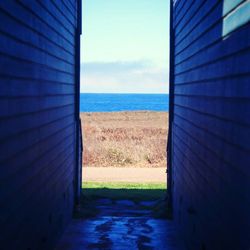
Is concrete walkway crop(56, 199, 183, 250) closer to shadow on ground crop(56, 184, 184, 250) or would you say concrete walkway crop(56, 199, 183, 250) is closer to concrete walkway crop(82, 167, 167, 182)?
shadow on ground crop(56, 184, 184, 250)

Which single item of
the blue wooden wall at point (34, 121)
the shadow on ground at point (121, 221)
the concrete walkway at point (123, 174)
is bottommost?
the concrete walkway at point (123, 174)

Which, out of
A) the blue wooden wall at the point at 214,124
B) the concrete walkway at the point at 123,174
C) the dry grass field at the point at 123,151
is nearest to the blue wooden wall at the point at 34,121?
the blue wooden wall at the point at 214,124

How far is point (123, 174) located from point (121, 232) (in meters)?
8.64

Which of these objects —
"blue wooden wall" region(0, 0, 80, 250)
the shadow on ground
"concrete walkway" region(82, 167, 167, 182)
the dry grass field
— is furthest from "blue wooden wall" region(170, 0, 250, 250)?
the dry grass field

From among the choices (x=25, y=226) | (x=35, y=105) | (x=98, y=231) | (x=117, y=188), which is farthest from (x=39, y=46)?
(x=117, y=188)

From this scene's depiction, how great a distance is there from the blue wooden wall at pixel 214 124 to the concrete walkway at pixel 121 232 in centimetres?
62

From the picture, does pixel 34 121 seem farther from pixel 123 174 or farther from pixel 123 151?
pixel 123 151

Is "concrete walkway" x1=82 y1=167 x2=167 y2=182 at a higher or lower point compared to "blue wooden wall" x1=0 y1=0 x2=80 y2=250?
lower

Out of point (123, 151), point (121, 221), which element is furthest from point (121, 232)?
point (123, 151)

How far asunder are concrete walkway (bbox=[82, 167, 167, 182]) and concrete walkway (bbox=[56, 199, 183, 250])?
455 cm

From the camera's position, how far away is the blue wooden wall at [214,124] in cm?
459

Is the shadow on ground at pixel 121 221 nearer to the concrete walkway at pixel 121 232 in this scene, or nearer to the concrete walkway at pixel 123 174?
the concrete walkway at pixel 121 232

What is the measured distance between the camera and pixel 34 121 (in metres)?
6.78

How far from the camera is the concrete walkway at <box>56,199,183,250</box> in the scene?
390 inches
